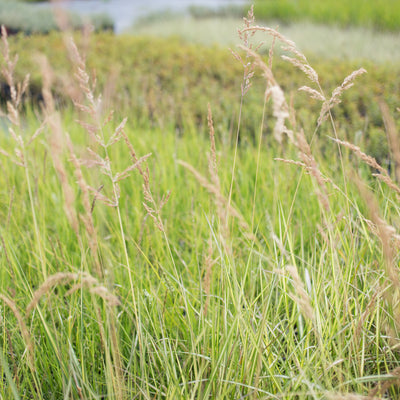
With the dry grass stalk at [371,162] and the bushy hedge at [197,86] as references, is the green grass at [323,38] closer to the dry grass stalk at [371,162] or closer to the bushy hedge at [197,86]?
the bushy hedge at [197,86]

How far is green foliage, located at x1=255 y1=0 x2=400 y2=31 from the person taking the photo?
9.25 metres

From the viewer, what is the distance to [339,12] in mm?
9945

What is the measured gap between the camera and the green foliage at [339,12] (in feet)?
30.3

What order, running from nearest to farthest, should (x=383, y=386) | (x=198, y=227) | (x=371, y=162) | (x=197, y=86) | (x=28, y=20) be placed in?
(x=383, y=386)
(x=371, y=162)
(x=198, y=227)
(x=197, y=86)
(x=28, y=20)

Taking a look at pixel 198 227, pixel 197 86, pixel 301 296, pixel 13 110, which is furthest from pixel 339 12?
pixel 301 296

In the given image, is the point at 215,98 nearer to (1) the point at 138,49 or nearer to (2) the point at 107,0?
(1) the point at 138,49

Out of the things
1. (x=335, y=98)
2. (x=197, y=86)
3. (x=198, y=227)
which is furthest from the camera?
(x=197, y=86)

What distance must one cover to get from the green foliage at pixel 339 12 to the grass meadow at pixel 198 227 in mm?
3174

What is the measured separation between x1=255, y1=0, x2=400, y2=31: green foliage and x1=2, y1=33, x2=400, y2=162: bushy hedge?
4.46 meters

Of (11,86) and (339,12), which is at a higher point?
(339,12)

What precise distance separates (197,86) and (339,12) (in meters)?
6.32

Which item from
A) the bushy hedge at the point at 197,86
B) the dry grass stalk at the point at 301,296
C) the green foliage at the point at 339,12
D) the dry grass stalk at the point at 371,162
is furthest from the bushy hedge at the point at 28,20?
the dry grass stalk at the point at 301,296

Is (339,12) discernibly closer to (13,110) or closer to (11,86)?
(11,86)

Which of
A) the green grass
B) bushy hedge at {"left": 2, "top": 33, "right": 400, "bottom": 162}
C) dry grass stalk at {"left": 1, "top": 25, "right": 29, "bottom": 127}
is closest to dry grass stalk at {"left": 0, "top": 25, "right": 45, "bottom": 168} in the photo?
dry grass stalk at {"left": 1, "top": 25, "right": 29, "bottom": 127}
